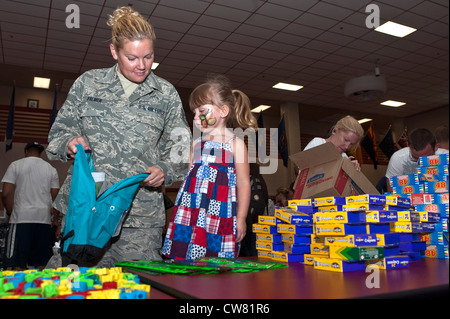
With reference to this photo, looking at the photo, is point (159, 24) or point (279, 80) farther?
point (279, 80)

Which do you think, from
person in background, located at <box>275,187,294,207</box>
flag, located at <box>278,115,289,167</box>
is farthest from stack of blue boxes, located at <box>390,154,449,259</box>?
flag, located at <box>278,115,289,167</box>

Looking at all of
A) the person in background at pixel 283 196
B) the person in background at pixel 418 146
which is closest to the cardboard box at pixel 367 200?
the person in background at pixel 418 146

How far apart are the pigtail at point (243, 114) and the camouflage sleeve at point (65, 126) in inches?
33.0

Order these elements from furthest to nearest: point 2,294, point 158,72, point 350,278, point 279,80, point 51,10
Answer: point 279,80, point 158,72, point 51,10, point 350,278, point 2,294

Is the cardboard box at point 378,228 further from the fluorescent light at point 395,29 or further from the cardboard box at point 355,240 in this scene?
the fluorescent light at point 395,29

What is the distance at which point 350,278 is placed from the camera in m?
0.88

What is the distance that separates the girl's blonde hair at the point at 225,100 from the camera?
2021mm

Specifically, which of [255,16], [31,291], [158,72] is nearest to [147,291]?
[31,291]

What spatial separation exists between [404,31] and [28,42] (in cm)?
604

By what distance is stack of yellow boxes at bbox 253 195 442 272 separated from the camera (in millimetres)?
1053

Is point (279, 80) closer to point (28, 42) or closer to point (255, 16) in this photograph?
point (255, 16)

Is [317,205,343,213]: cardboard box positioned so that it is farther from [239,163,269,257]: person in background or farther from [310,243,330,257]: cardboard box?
[239,163,269,257]: person in background

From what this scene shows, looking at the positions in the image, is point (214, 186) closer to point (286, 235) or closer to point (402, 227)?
point (286, 235)

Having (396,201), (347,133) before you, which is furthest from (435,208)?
(347,133)
